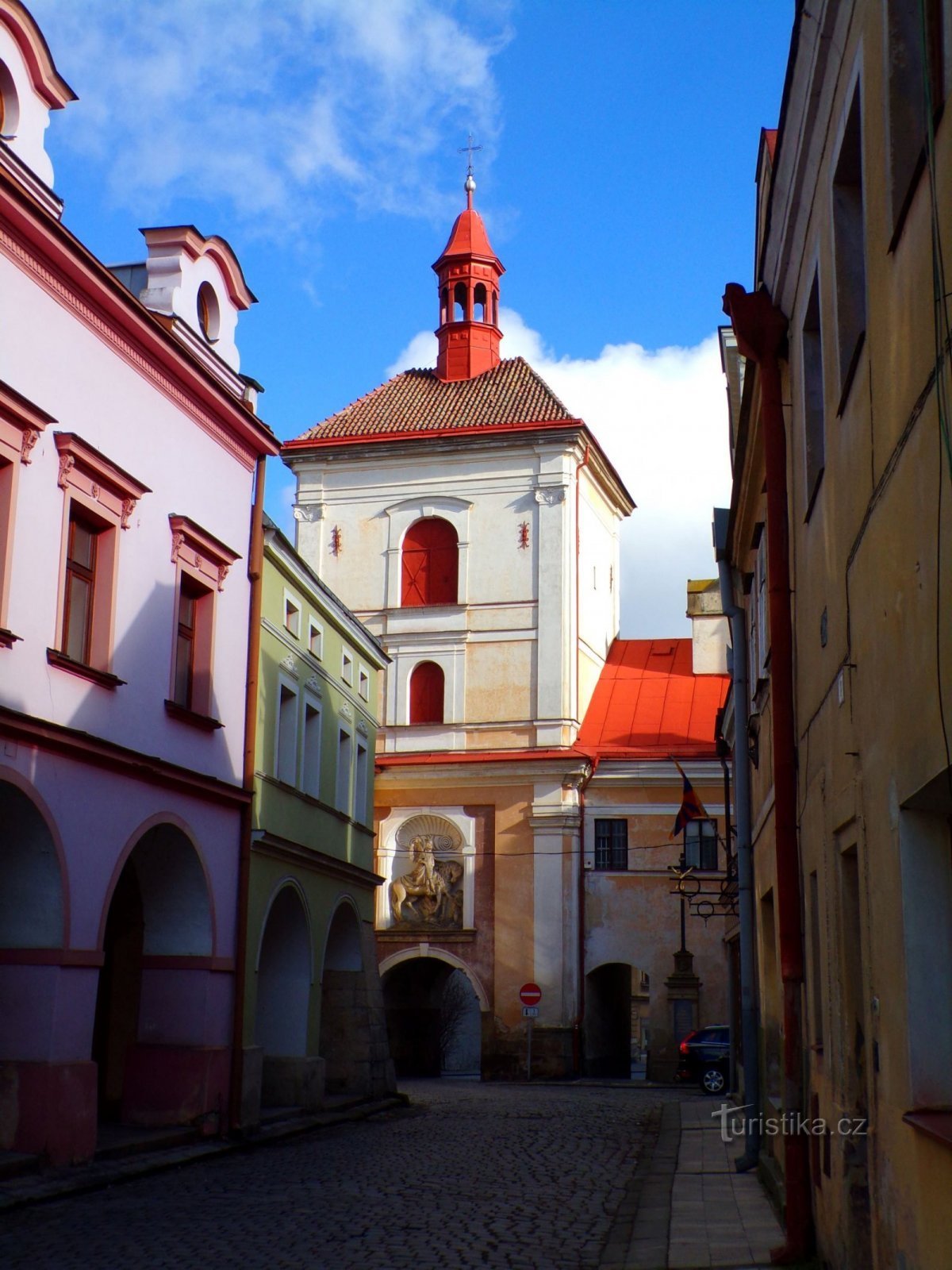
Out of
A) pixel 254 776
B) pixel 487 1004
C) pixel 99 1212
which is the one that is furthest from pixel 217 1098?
pixel 487 1004

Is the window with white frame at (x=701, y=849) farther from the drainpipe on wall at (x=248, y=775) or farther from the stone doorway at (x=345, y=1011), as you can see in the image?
the drainpipe on wall at (x=248, y=775)

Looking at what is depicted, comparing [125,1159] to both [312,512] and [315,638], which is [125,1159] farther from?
[312,512]

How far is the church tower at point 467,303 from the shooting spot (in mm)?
46156

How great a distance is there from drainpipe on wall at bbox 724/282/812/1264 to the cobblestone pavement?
5.43 ft

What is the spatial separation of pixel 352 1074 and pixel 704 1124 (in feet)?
19.3

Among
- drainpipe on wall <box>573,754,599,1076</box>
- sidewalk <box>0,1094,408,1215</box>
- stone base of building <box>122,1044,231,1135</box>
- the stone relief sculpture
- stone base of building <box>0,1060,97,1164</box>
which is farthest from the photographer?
the stone relief sculpture

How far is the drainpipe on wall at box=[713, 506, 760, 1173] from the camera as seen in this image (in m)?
14.8

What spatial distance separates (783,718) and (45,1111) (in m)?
7.86

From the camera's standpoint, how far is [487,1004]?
1516 inches

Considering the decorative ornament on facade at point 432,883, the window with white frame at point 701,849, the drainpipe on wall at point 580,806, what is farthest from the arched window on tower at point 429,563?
the window with white frame at point 701,849

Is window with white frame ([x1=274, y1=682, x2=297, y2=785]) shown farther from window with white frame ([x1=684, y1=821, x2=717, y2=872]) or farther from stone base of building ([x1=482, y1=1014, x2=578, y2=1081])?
window with white frame ([x1=684, y1=821, x2=717, y2=872])

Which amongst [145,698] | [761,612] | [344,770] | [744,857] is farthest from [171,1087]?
[344,770]

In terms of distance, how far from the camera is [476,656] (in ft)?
136

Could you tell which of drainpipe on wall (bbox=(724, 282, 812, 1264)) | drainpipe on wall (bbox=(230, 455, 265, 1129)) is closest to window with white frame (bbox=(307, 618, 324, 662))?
drainpipe on wall (bbox=(230, 455, 265, 1129))
